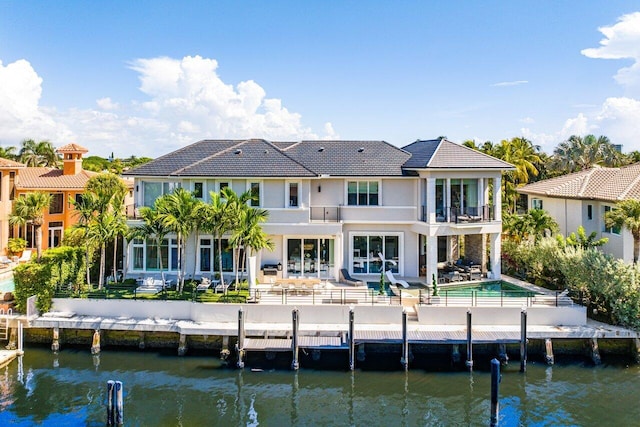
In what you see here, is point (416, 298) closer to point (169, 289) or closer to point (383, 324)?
point (383, 324)

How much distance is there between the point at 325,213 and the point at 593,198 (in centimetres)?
1552

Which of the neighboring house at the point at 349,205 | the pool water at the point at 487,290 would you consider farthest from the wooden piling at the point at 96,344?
the pool water at the point at 487,290

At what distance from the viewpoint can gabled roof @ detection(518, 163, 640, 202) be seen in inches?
1094

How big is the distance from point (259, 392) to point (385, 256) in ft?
43.4

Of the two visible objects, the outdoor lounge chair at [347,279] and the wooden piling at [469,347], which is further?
the outdoor lounge chair at [347,279]

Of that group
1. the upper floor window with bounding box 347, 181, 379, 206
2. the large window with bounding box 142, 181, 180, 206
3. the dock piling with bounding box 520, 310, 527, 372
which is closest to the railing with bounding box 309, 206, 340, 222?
the upper floor window with bounding box 347, 181, 379, 206

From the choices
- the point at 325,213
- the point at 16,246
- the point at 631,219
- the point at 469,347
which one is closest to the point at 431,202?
the point at 325,213

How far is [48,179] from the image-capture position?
135ft

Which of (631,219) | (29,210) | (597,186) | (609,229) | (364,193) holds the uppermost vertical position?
(597,186)

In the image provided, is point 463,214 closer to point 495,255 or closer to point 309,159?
point 495,255

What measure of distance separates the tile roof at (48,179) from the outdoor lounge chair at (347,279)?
2415 cm

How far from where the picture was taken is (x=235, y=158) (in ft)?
98.3

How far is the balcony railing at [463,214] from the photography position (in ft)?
92.0

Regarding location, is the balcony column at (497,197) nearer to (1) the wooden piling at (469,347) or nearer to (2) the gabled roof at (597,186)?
(2) the gabled roof at (597,186)
